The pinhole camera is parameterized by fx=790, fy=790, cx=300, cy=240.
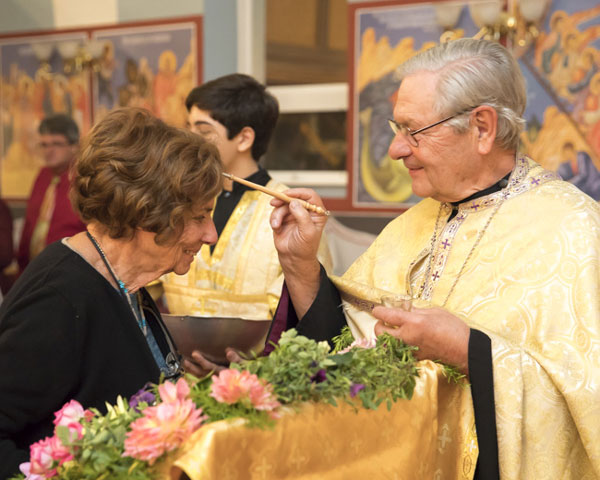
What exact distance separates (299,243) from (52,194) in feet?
13.6

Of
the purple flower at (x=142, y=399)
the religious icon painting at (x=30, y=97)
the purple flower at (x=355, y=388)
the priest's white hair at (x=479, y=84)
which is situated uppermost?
the priest's white hair at (x=479, y=84)

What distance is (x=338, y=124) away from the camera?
668 cm

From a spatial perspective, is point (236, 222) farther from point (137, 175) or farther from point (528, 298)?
point (528, 298)

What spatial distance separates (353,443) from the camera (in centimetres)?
173

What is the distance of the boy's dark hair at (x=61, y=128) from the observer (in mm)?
5957

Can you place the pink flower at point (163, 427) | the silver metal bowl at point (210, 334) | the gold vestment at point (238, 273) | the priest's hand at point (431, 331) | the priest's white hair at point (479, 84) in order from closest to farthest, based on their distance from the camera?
the pink flower at point (163, 427), the priest's hand at point (431, 331), the priest's white hair at point (479, 84), the silver metal bowl at point (210, 334), the gold vestment at point (238, 273)

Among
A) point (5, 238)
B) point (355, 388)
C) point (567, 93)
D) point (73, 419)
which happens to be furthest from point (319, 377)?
point (5, 238)

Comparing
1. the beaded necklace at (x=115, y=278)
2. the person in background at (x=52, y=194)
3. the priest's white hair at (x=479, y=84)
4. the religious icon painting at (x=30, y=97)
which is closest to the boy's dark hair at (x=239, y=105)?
the priest's white hair at (x=479, y=84)

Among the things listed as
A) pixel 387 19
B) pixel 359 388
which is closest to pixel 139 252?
pixel 359 388

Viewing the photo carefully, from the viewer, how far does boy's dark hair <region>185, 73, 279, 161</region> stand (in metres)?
3.50

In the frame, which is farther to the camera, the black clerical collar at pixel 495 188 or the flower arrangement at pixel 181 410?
the black clerical collar at pixel 495 188

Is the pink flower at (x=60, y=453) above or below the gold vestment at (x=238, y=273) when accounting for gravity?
above

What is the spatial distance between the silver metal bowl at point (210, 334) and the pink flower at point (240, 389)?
3.84ft

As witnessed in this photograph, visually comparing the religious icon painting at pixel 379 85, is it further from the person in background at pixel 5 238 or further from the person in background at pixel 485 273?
the person in background at pixel 485 273
